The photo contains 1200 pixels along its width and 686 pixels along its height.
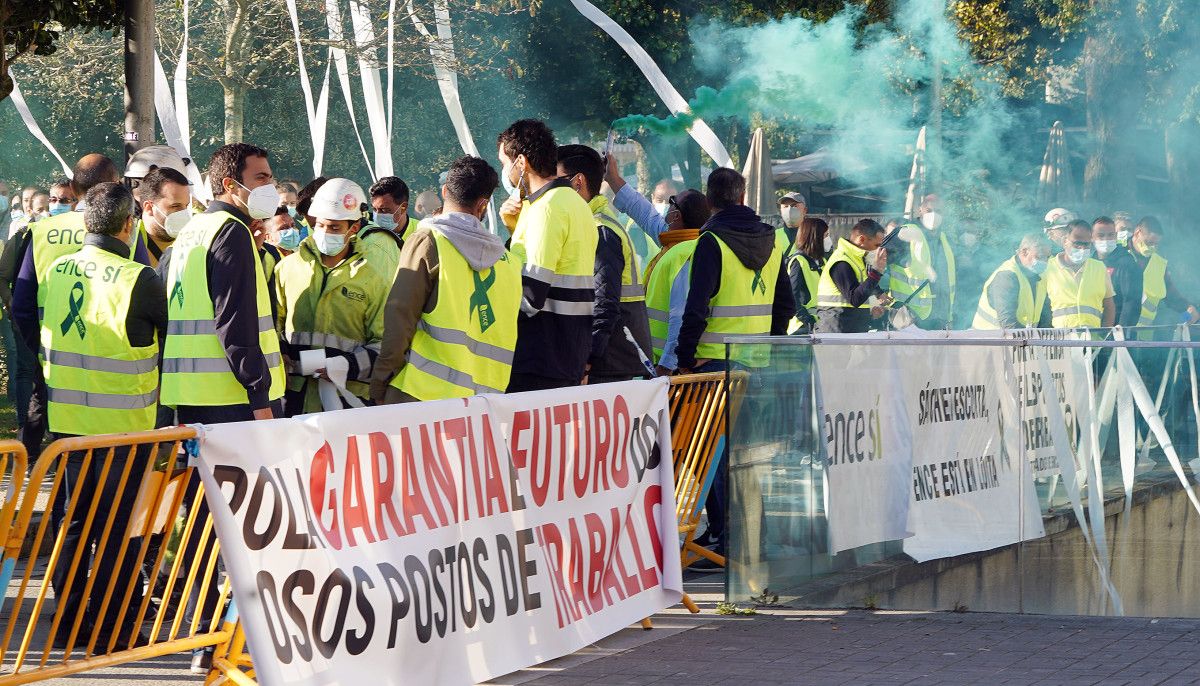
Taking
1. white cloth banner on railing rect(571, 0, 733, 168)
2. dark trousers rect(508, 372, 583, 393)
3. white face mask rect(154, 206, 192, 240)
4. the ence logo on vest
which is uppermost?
white cloth banner on railing rect(571, 0, 733, 168)

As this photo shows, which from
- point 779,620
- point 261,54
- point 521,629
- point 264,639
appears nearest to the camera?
point 264,639

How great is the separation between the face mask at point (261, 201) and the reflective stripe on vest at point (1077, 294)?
9.61 meters

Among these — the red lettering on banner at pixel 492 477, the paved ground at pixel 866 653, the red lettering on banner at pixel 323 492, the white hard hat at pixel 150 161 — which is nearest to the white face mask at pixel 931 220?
the paved ground at pixel 866 653

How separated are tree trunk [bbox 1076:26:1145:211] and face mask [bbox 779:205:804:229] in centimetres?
1392

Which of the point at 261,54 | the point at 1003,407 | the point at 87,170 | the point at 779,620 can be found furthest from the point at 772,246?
the point at 261,54

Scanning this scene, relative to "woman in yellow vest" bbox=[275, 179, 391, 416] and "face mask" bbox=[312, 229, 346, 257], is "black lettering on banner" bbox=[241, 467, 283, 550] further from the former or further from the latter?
"face mask" bbox=[312, 229, 346, 257]

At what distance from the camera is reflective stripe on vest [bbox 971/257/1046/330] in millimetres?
13531

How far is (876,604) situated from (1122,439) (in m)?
1.49

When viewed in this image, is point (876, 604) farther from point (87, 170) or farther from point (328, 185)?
point (87, 170)

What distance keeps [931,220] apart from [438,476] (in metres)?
11.5

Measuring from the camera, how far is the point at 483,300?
6.68 metres

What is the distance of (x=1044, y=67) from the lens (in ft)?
94.8

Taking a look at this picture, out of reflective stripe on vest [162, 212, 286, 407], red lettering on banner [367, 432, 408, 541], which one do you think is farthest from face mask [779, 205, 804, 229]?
red lettering on banner [367, 432, 408, 541]

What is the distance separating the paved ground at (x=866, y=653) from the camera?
6074 mm
